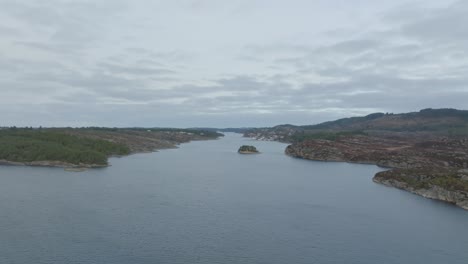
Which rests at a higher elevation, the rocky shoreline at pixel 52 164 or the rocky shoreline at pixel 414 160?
the rocky shoreline at pixel 414 160

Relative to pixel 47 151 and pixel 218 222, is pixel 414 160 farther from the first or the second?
pixel 47 151

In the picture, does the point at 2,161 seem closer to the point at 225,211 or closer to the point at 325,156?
the point at 225,211

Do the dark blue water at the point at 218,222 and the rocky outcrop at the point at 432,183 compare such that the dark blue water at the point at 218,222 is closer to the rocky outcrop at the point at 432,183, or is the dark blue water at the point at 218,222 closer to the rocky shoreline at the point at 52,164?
the rocky outcrop at the point at 432,183

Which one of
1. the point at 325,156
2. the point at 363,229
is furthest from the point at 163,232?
the point at 325,156

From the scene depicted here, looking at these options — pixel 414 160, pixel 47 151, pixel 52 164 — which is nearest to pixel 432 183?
pixel 414 160

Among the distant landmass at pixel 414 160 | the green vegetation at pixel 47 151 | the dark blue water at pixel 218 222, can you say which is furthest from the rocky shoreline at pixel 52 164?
the distant landmass at pixel 414 160

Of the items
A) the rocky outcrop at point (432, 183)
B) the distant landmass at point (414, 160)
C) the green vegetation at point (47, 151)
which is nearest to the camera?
the rocky outcrop at point (432, 183)
